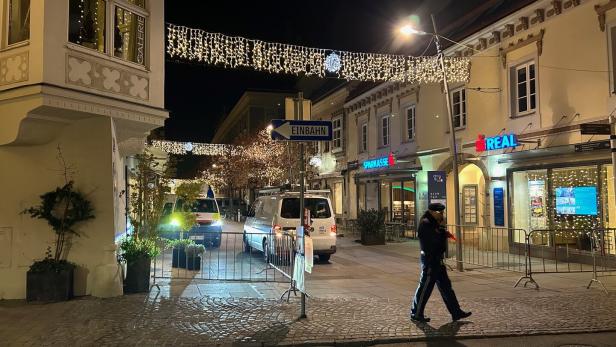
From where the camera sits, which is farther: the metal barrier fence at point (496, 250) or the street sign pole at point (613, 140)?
the metal barrier fence at point (496, 250)

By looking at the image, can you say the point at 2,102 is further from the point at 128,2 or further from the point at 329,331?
the point at 329,331

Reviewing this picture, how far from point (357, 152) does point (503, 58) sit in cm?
1250

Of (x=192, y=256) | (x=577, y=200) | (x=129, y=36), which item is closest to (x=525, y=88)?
(x=577, y=200)

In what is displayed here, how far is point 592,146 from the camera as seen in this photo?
40.7 feet

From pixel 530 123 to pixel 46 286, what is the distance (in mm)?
12576

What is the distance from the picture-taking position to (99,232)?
9.10 metres

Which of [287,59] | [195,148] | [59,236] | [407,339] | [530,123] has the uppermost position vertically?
→ [195,148]

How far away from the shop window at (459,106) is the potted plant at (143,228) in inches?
421

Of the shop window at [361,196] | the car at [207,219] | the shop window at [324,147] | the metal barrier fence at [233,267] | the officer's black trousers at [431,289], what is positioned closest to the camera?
the officer's black trousers at [431,289]

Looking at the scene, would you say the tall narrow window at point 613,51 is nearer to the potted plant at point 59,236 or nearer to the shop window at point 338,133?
the potted plant at point 59,236

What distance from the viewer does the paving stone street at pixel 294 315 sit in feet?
22.6

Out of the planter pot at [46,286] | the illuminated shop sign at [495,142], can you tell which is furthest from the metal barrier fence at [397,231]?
the planter pot at [46,286]

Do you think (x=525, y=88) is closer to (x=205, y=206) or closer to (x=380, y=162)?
(x=380, y=162)

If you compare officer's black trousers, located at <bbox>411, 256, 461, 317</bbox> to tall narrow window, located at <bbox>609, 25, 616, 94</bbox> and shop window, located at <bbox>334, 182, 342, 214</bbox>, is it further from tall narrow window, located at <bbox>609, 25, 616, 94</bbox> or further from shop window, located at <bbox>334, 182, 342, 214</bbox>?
shop window, located at <bbox>334, 182, 342, 214</bbox>
